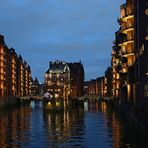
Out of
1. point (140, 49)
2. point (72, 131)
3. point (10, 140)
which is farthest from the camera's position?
point (140, 49)

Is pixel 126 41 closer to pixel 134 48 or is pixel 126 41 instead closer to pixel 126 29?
pixel 126 29

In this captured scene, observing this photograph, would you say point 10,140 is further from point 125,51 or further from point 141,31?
point 125,51

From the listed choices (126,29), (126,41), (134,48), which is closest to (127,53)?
(126,41)

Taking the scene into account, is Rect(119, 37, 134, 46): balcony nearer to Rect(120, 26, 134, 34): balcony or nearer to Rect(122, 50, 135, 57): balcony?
Rect(120, 26, 134, 34): balcony

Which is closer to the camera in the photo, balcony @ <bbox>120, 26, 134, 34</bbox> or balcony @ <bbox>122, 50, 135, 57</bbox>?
balcony @ <bbox>120, 26, 134, 34</bbox>

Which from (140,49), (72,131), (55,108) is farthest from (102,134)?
(55,108)

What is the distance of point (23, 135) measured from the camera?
68062mm

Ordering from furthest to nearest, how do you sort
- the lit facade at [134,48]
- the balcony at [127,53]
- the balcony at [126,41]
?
the balcony at [126,41] < the balcony at [127,53] < the lit facade at [134,48]

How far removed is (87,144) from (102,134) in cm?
1213

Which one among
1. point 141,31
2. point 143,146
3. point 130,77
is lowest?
point 143,146

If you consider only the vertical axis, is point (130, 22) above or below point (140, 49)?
above

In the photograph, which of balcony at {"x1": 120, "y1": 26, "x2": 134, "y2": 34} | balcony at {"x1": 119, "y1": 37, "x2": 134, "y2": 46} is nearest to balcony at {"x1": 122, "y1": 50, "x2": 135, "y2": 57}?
balcony at {"x1": 119, "y1": 37, "x2": 134, "y2": 46}

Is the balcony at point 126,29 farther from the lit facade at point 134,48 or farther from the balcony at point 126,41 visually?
the balcony at point 126,41

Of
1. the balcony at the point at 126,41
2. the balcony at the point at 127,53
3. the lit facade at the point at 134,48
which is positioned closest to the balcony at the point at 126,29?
the lit facade at the point at 134,48
